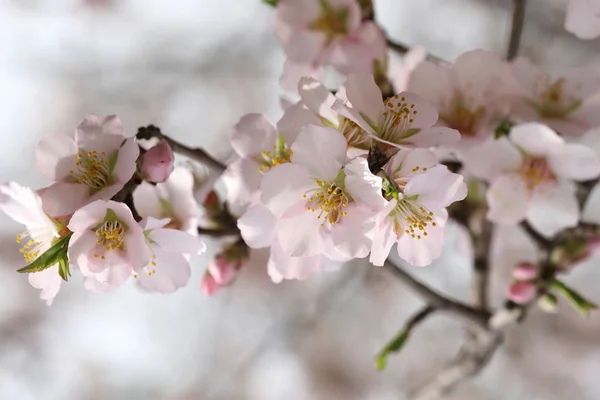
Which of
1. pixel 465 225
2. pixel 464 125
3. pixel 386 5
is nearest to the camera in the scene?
pixel 464 125

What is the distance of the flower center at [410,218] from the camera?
385mm

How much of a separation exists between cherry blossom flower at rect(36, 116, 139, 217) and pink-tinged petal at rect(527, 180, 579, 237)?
0.37 m

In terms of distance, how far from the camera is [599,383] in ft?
4.28

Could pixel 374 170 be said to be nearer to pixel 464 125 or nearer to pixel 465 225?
pixel 464 125

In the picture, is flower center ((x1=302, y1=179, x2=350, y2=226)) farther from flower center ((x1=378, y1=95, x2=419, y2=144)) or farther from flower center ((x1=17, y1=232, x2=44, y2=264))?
flower center ((x1=17, y1=232, x2=44, y2=264))

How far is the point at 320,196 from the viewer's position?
1.34ft

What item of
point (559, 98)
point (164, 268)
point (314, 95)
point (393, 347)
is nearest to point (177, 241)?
point (164, 268)

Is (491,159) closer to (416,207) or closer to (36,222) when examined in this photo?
(416,207)

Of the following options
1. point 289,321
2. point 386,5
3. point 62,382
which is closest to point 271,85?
point 386,5

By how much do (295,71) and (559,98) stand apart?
251 mm

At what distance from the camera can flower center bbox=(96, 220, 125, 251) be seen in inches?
15.2

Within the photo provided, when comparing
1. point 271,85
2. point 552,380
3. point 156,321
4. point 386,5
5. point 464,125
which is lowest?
point 552,380

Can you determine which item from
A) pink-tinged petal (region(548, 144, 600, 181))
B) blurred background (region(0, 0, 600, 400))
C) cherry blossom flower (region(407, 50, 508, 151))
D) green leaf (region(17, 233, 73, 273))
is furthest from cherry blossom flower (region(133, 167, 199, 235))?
blurred background (region(0, 0, 600, 400))

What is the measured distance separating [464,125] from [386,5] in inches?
29.7
